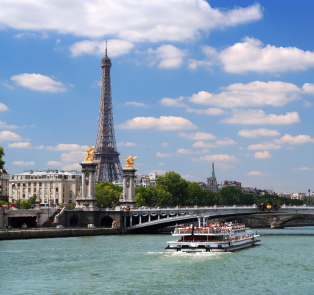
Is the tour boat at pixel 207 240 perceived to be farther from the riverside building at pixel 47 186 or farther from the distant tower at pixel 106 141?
the distant tower at pixel 106 141

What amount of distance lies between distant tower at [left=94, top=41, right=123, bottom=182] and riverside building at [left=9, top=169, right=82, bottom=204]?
484 inches

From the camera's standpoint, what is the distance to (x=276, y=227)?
111 metres

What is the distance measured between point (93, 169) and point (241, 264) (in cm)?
4431

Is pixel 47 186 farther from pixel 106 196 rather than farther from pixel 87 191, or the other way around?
pixel 87 191

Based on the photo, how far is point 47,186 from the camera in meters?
132

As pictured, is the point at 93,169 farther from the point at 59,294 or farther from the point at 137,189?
the point at 59,294

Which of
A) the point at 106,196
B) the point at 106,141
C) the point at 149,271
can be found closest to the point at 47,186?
the point at 106,141

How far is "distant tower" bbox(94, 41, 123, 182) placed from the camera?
148 meters

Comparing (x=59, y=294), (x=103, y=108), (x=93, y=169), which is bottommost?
(x=59, y=294)

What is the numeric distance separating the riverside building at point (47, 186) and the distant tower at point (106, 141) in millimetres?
12300

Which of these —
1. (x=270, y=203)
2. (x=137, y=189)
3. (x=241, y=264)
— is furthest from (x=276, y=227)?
(x=241, y=264)

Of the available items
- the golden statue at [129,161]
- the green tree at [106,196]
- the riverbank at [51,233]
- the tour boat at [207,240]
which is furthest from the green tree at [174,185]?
the tour boat at [207,240]

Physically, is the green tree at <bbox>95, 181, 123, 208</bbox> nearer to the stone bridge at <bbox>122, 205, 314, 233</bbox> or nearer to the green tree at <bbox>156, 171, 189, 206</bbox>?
the green tree at <bbox>156, 171, 189, 206</bbox>

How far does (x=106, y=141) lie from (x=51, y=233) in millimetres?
88566
